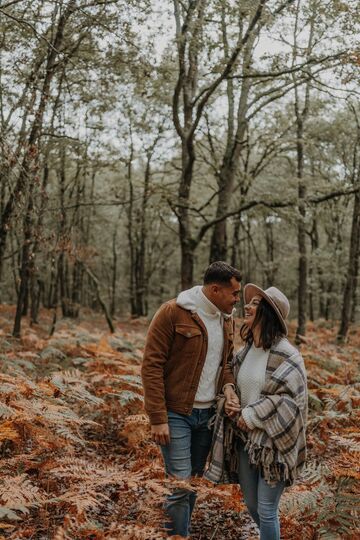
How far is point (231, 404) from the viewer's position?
369cm

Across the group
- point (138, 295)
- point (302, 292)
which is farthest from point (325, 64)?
point (138, 295)

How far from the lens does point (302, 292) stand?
62.4ft

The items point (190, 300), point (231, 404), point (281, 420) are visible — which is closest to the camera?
point (281, 420)

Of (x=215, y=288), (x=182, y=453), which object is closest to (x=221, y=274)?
(x=215, y=288)

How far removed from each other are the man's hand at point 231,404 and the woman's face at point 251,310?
52 centimetres

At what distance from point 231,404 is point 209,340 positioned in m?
0.54

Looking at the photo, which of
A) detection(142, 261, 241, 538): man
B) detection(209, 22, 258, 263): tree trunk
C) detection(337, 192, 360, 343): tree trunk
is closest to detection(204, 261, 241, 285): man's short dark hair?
detection(142, 261, 241, 538): man

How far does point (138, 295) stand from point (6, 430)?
Answer: 78.0ft

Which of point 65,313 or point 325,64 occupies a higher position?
→ point 325,64

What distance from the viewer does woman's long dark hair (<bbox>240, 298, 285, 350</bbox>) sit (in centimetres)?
367

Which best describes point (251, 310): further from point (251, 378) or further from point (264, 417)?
point (264, 417)

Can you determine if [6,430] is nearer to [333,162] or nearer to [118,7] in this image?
[118,7]

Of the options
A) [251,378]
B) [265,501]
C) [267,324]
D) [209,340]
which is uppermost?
[267,324]

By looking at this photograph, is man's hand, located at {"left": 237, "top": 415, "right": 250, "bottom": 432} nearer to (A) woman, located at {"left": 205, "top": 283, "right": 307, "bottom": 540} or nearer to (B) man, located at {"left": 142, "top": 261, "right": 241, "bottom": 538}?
(A) woman, located at {"left": 205, "top": 283, "right": 307, "bottom": 540}
